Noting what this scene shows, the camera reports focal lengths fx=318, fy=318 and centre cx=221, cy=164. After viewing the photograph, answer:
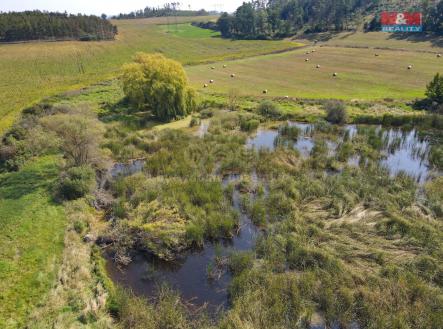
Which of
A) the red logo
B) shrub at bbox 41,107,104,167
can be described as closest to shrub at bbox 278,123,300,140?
shrub at bbox 41,107,104,167

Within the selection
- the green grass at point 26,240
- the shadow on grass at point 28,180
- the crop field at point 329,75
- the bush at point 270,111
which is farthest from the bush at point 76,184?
the crop field at point 329,75

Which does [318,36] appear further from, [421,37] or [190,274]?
[190,274]

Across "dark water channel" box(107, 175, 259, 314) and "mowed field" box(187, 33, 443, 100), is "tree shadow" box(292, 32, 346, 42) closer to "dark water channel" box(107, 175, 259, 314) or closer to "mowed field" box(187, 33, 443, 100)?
"mowed field" box(187, 33, 443, 100)

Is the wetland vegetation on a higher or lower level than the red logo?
lower

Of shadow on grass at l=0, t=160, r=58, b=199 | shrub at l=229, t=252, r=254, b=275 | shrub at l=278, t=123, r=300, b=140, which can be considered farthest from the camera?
shrub at l=278, t=123, r=300, b=140

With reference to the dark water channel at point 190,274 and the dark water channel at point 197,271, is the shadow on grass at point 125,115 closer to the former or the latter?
the dark water channel at point 197,271

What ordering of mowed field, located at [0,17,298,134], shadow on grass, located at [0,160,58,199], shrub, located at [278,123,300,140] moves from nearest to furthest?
shadow on grass, located at [0,160,58,199] → shrub, located at [278,123,300,140] → mowed field, located at [0,17,298,134]

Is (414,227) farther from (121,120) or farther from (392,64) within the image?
(392,64)

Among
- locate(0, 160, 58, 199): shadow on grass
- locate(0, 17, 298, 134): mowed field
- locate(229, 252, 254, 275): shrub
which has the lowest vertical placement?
locate(229, 252, 254, 275): shrub

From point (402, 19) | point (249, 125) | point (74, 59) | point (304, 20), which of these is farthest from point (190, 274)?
point (304, 20)
